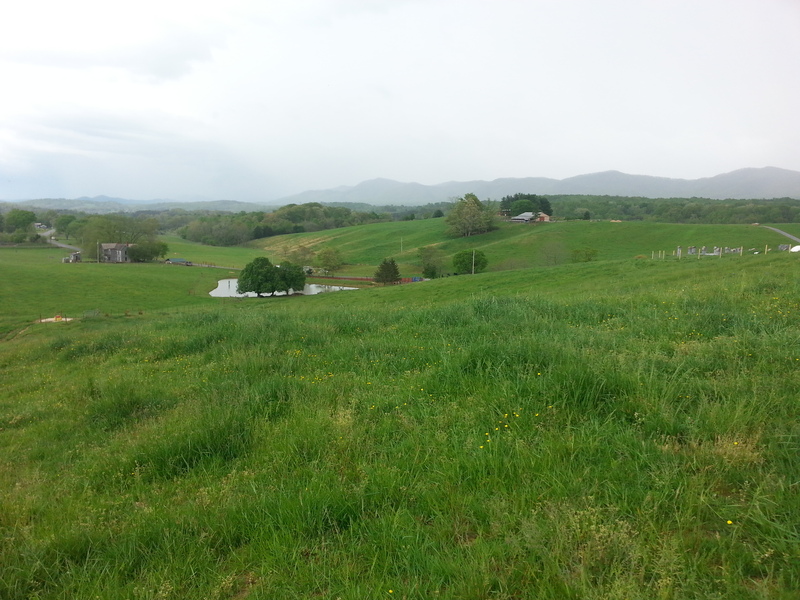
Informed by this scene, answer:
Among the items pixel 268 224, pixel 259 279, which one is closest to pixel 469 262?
pixel 259 279

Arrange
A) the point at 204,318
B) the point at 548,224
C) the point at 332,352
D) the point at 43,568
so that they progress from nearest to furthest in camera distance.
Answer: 1. the point at 43,568
2. the point at 332,352
3. the point at 204,318
4. the point at 548,224

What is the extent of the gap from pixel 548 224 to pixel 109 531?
105378 mm

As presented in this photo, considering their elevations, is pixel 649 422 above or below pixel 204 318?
above

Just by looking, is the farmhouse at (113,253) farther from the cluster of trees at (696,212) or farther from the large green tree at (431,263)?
the cluster of trees at (696,212)

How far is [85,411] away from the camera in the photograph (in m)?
7.25

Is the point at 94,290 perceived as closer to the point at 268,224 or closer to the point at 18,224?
the point at 18,224

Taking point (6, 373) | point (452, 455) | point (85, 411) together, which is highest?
point (452, 455)

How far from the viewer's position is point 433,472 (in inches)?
167

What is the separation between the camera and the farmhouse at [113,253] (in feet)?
318

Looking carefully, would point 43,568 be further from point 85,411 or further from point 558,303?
point 558,303

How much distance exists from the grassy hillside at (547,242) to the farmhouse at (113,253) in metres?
42.2

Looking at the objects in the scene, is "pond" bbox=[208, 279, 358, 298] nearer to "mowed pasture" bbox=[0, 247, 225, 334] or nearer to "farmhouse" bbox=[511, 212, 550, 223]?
"mowed pasture" bbox=[0, 247, 225, 334]

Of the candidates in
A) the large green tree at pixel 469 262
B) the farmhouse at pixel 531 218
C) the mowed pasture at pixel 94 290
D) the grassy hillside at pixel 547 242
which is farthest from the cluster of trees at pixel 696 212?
the mowed pasture at pixel 94 290

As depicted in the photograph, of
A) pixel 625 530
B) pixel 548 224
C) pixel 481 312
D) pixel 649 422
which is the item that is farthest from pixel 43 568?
pixel 548 224
